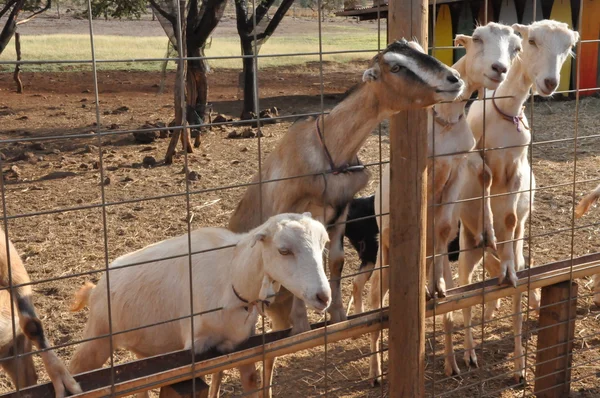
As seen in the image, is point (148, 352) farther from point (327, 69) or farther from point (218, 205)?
point (327, 69)

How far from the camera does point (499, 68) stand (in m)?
4.15

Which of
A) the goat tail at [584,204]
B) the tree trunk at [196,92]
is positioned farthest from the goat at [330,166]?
the tree trunk at [196,92]

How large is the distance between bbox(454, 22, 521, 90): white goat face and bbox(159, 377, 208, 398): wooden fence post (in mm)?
2352

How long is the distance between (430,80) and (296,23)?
38598 millimetres

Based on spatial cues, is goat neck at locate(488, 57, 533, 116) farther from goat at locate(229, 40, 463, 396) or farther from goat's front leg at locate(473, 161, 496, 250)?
goat at locate(229, 40, 463, 396)

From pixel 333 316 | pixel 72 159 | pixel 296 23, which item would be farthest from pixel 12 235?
pixel 296 23

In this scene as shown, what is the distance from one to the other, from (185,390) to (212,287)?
2.48ft

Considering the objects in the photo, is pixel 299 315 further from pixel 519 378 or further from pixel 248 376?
pixel 519 378

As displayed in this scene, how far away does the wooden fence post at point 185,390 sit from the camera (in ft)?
10.0

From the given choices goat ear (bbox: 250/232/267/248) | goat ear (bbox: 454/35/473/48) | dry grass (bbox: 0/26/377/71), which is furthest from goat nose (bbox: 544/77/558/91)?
dry grass (bbox: 0/26/377/71)

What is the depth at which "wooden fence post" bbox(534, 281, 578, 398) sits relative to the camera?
14.1 ft

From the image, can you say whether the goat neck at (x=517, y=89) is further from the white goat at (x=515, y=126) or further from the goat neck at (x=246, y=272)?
the goat neck at (x=246, y=272)

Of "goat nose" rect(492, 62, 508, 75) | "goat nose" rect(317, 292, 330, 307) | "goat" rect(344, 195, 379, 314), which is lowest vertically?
"goat" rect(344, 195, 379, 314)

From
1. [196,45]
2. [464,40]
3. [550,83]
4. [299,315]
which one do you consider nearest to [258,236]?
[299,315]
